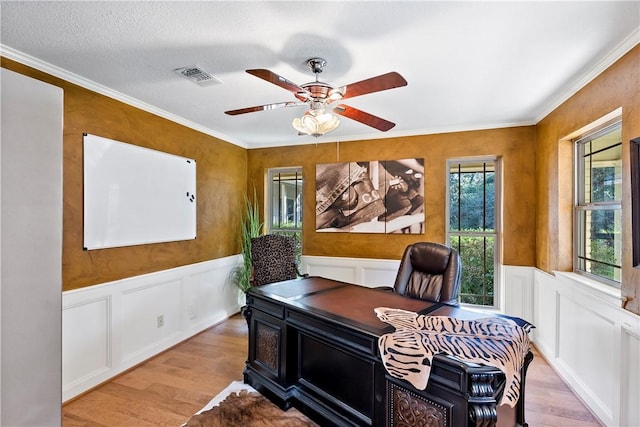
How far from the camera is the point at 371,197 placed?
416 cm

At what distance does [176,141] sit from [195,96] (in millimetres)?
836

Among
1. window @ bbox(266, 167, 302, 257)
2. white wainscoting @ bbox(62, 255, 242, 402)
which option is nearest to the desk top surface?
white wainscoting @ bbox(62, 255, 242, 402)

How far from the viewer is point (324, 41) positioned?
189cm

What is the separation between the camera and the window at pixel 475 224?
3.83 metres

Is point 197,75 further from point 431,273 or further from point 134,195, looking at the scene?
point 431,273

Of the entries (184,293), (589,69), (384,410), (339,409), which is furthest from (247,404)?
(589,69)

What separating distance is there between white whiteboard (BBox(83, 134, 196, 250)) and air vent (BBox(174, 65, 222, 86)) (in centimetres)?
97

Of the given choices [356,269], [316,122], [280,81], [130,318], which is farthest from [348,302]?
[130,318]

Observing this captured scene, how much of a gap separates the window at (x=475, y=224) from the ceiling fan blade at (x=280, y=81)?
2606 mm

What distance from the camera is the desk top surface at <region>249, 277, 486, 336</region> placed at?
1.92 meters

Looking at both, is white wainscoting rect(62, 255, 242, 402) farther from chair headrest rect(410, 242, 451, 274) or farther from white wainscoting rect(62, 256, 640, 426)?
chair headrest rect(410, 242, 451, 274)

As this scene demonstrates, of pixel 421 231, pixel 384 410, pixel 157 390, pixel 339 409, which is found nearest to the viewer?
pixel 384 410

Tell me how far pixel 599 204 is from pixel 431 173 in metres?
1.70

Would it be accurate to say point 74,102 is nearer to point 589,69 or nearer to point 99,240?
point 99,240
